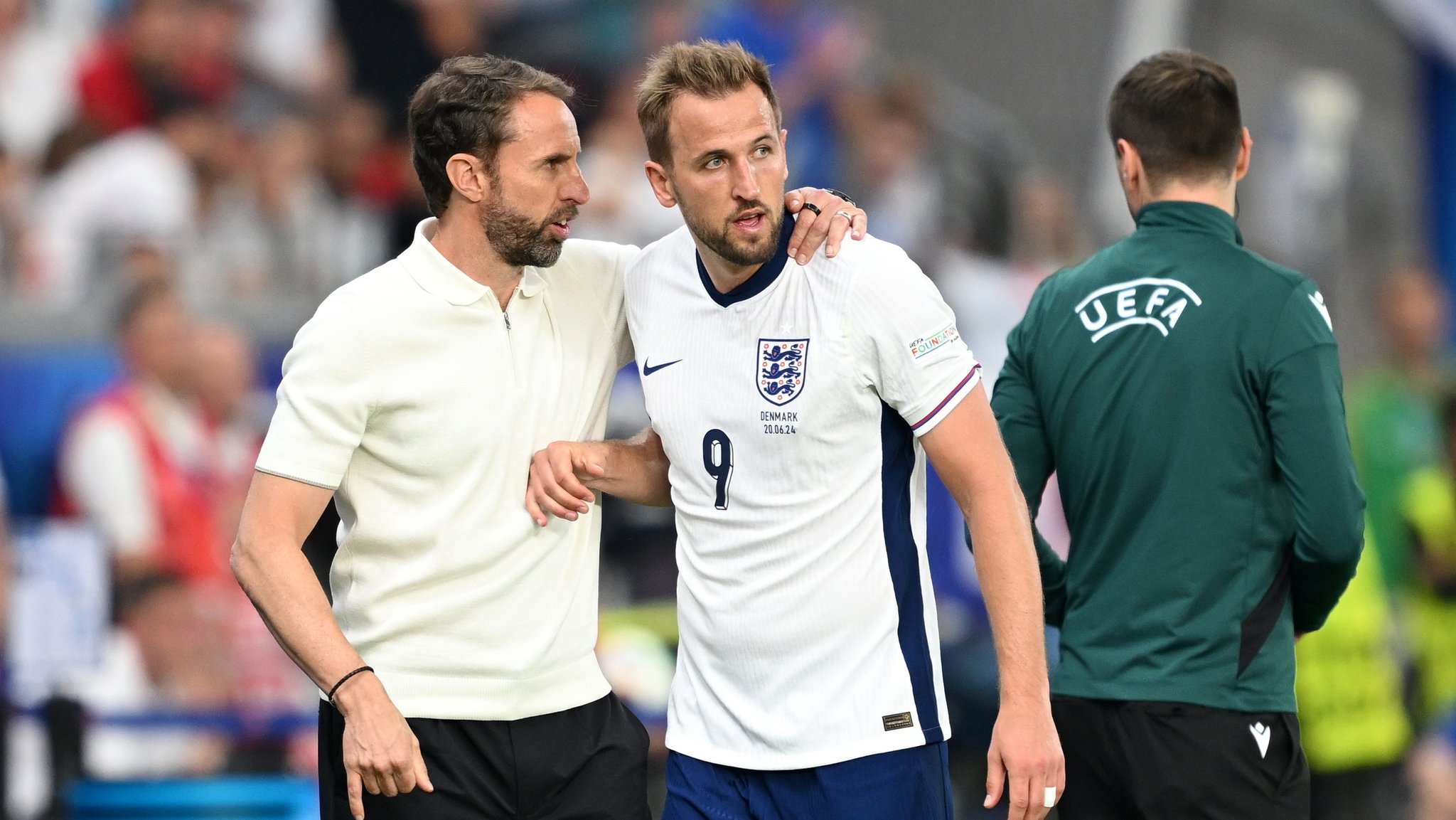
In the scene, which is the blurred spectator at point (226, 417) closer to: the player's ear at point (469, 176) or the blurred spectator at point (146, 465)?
the blurred spectator at point (146, 465)

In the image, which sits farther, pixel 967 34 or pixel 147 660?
pixel 967 34

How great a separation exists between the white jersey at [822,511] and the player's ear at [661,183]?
0.25 metres

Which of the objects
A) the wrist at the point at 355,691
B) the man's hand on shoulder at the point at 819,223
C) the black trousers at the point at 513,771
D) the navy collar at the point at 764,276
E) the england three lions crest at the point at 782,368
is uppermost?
the man's hand on shoulder at the point at 819,223

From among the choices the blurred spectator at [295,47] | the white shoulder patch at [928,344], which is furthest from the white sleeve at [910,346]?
the blurred spectator at [295,47]

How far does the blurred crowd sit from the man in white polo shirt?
4.06 m

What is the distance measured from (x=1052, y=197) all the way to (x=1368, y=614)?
4294 millimetres

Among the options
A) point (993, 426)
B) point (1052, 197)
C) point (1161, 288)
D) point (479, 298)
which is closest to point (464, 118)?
point (479, 298)

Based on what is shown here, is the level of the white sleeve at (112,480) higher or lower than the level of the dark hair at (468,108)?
lower

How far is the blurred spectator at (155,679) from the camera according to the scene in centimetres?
699

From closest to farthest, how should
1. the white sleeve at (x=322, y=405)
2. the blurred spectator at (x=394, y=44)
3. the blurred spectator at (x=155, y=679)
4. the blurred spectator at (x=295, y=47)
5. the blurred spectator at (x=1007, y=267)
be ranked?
the white sleeve at (x=322, y=405)
the blurred spectator at (x=155, y=679)
the blurred spectator at (x=295, y=47)
the blurred spectator at (x=394, y=44)
the blurred spectator at (x=1007, y=267)

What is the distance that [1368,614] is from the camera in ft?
20.7

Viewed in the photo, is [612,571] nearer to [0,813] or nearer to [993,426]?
[0,813]

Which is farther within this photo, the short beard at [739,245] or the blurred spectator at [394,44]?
the blurred spectator at [394,44]

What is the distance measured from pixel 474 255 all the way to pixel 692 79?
603mm
